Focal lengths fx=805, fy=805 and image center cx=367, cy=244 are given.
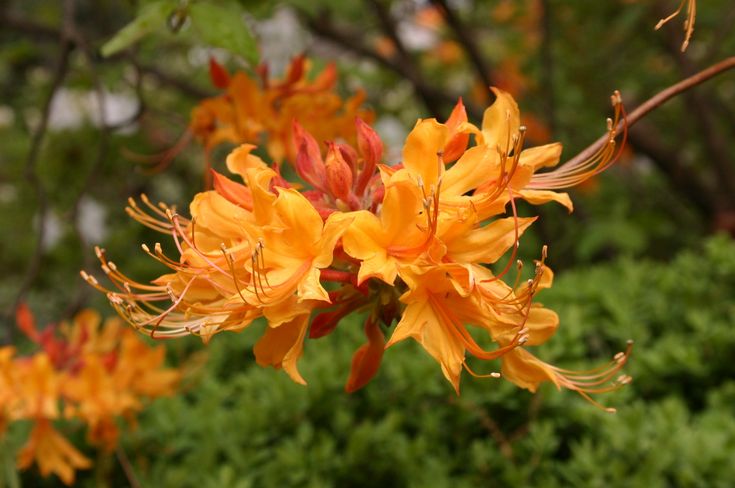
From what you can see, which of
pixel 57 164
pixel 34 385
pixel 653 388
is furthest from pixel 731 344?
pixel 57 164

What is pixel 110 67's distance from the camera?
2285 millimetres

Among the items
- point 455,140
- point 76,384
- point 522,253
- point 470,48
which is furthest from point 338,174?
point 522,253

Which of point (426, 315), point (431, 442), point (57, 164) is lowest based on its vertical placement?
point (57, 164)

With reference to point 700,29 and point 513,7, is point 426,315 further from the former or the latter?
point 513,7

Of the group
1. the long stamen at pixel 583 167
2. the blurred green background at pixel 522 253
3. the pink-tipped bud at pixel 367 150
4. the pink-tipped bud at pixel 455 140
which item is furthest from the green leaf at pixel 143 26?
the long stamen at pixel 583 167

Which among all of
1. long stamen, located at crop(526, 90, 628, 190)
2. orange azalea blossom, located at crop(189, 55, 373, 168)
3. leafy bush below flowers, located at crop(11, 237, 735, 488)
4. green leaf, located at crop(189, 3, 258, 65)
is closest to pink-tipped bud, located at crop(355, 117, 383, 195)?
long stamen, located at crop(526, 90, 628, 190)

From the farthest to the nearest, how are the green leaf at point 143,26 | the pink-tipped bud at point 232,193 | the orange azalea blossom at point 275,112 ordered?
the orange azalea blossom at point 275,112 → the green leaf at point 143,26 → the pink-tipped bud at point 232,193

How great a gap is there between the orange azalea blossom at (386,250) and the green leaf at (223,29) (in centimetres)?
35

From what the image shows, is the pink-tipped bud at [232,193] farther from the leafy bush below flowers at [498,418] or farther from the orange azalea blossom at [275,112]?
the leafy bush below flowers at [498,418]

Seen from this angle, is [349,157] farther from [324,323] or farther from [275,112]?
[275,112]

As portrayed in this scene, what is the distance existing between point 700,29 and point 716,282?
41.2 inches

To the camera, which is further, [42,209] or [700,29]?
[700,29]

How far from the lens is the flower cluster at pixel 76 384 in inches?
74.9

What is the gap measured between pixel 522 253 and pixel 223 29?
2.12 metres
